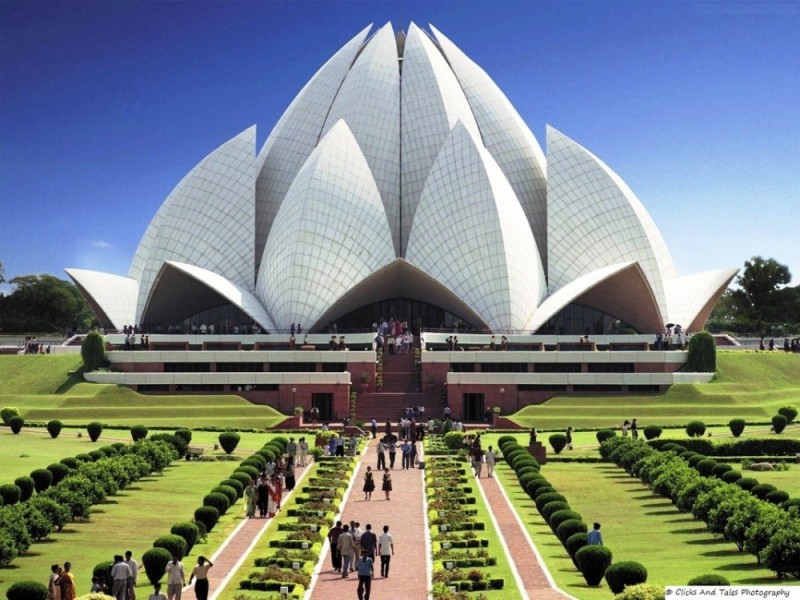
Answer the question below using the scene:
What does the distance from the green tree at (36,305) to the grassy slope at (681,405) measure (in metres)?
56.1

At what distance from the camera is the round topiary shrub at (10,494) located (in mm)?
19344

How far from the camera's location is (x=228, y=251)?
55.6m

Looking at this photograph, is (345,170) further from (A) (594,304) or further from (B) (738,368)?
(B) (738,368)

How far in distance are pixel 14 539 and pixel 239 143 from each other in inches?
1682

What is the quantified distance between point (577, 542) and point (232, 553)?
560cm

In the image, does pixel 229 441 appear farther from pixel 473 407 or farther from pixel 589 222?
pixel 589 222

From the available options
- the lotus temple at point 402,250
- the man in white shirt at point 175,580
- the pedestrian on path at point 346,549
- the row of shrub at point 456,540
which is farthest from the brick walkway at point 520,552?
the lotus temple at point 402,250

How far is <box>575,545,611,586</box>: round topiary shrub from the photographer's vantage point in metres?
15.0

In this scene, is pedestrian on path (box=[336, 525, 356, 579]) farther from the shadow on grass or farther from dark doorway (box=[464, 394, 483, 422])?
the shadow on grass

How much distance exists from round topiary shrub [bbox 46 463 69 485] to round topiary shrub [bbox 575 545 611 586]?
38.9 ft

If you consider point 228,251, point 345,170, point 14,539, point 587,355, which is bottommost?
point 14,539

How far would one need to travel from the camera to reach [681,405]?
39438mm

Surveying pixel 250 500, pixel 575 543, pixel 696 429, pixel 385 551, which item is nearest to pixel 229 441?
pixel 250 500

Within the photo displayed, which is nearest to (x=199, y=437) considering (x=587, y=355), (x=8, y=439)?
(x=8, y=439)
